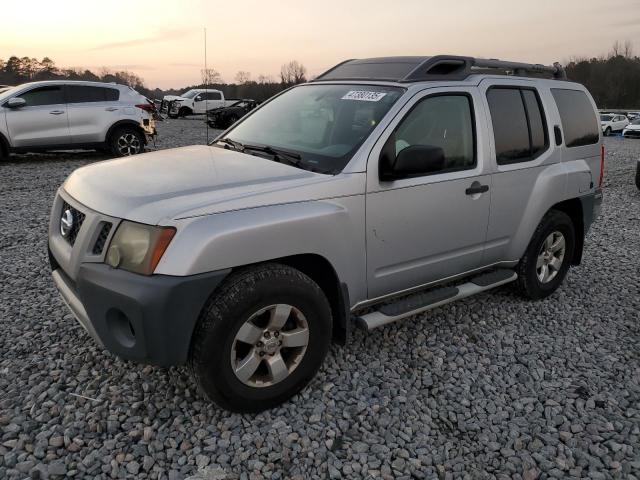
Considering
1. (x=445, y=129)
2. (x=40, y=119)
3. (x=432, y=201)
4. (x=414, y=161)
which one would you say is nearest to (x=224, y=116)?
(x=40, y=119)

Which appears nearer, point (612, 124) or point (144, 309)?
point (144, 309)

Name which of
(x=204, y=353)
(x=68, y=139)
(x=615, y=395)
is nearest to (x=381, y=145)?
(x=204, y=353)

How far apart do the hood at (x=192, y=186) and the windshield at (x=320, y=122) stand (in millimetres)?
190

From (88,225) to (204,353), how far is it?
88 centimetres

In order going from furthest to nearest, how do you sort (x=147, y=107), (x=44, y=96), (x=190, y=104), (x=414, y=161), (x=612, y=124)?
(x=612, y=124) → (x=190, y=104) → (x=147, y=107) → (x=44, y=96) → (x=414, y=161)

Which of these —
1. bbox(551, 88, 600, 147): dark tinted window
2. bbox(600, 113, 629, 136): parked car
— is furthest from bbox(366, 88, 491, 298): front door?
bbox(600, 113, 629, 136): parked car

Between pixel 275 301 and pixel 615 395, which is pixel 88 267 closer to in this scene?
pixel 275 301

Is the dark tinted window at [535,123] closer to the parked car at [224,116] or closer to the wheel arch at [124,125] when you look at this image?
the wheel arch at [124,125]

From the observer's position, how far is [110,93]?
11.3m

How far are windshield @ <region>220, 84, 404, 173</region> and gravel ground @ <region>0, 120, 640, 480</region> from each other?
53.3 inches

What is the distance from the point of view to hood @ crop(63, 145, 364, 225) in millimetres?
2426

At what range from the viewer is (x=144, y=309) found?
2.28 meters

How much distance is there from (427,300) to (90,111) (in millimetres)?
10031

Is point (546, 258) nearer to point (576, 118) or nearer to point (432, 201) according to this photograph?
point (576, 118)
